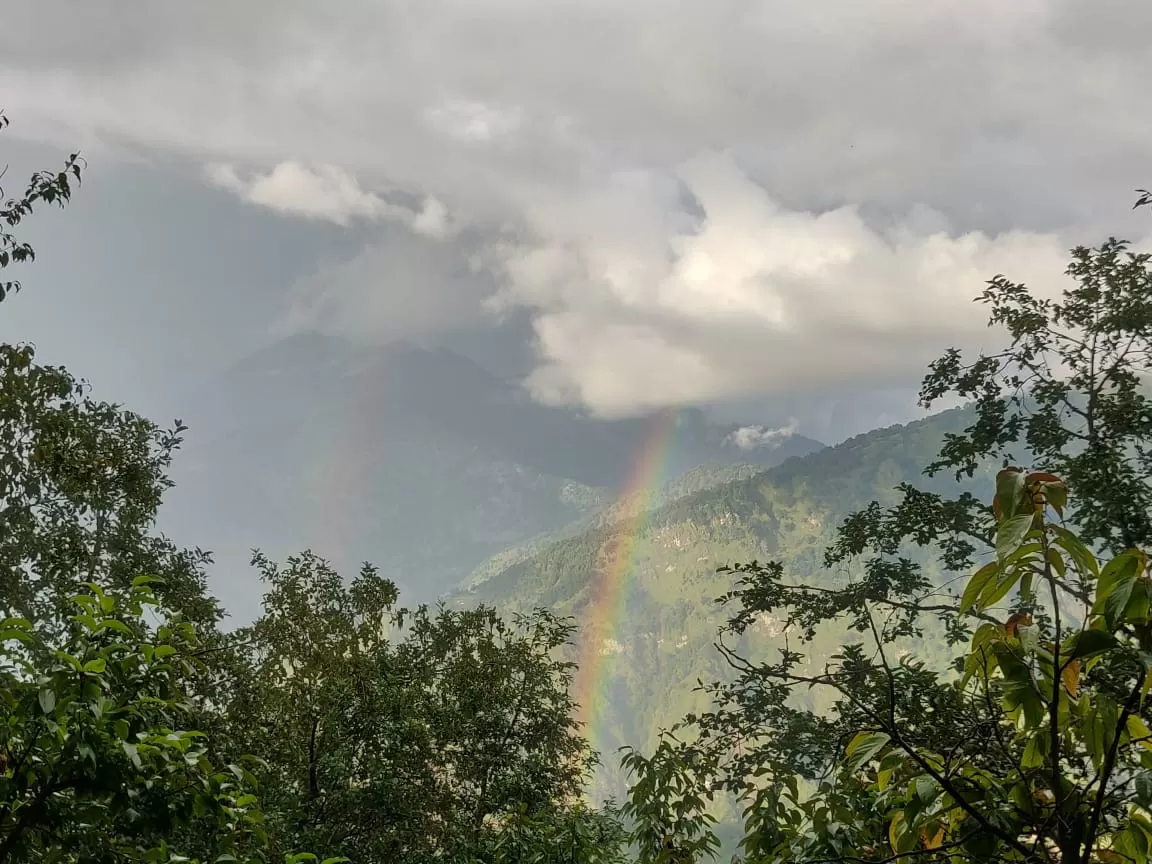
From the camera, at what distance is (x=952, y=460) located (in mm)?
14812

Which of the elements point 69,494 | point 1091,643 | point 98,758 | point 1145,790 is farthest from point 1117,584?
point 69,494

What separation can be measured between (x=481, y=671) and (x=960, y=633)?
11.8 metres

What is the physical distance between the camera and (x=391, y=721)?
16.2 meters

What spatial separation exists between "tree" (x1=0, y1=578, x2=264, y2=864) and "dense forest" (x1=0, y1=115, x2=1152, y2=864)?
15mm

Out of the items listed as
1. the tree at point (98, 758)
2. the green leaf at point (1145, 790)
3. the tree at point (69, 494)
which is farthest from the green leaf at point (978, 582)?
the tree at point (69, 494)

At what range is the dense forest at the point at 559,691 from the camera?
68.0 inches

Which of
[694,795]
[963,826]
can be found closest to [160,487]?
[694,795]

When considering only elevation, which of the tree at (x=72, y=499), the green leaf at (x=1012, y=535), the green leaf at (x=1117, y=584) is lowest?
the green leaf at (x=1117, y=584)

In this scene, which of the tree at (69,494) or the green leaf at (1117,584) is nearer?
the green leaf at (1117,584)

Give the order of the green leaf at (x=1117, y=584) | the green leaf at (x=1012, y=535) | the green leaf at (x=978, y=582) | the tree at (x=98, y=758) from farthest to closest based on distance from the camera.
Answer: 1. the tree at (x=98, y=758)
2. the green leaf at (x=978, y=582)
3. the green leaf at (x=1012, y=535)
4. the green leaf at (x=1117, y=584)

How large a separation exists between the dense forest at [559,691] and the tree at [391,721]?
9 centimetres

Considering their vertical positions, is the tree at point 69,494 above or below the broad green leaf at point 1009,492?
above

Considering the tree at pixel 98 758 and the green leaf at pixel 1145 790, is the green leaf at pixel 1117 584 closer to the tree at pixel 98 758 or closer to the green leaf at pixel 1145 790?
the green leaf at pixel 1145 790

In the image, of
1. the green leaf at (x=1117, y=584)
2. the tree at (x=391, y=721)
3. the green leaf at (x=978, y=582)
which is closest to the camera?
the green leaf at (x=1117, y=584)
